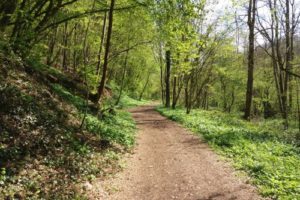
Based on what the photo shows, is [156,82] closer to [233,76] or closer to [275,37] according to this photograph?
[233,76]

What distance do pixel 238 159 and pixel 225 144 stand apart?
6.60ft

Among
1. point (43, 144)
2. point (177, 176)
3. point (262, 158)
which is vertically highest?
point (43, 144)

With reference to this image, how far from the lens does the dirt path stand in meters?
6.98

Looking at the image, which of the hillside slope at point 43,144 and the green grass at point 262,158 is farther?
the green grass at point 262,158

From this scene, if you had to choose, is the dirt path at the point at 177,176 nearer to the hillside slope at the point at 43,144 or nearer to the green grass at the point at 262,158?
the green grass at the point at 262,158

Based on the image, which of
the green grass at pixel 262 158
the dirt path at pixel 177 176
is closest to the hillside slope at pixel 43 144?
the dirt path at pixel 177 176

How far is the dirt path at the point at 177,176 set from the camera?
6.98m

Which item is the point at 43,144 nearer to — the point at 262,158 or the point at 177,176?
the point at 177,176

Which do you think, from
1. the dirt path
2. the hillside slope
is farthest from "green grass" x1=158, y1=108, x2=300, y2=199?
the hillside slope

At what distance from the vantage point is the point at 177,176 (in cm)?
823

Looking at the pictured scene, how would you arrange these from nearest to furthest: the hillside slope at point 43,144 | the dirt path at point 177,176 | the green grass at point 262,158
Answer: the hillside slope at point 43,144
the dirt path at point 177,176
the green grass at point 262,158

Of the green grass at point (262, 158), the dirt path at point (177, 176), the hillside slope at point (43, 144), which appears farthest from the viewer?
the green grass at point (262, 158)

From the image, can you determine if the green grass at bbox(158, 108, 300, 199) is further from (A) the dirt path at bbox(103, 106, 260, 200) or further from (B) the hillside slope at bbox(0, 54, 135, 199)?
(B) the hillside slope at bbox(0, 54, 135, 199)

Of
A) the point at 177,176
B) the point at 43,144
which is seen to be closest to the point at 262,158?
the point at 177,176
